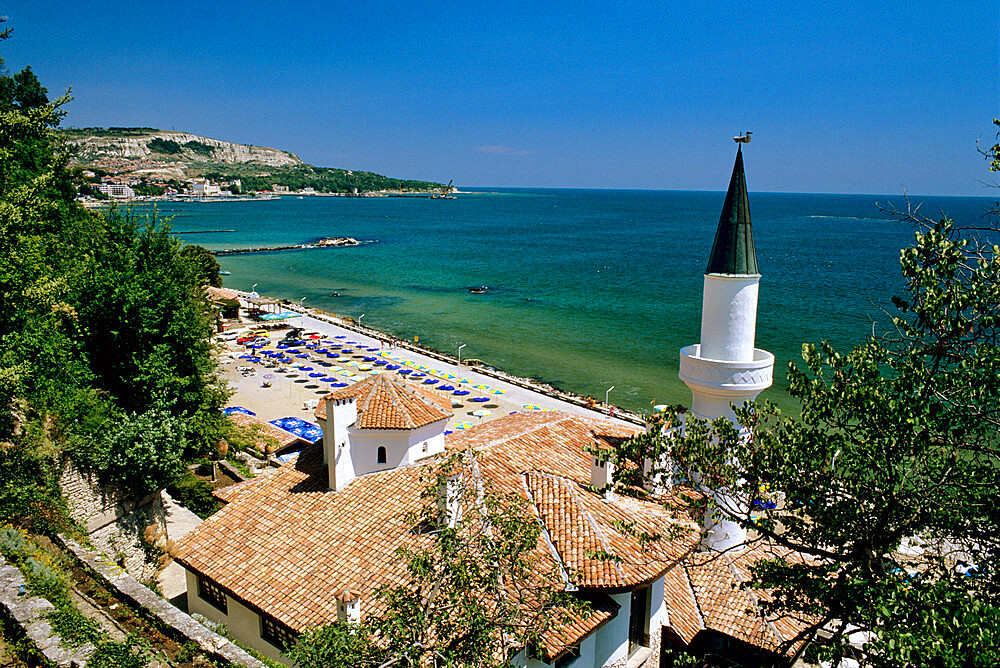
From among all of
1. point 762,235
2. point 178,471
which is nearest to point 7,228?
point 178,471

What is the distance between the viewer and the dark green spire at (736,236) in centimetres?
1305

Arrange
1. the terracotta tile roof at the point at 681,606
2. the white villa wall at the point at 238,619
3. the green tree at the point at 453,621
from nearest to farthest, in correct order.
Result: 1. the green tree at the point at 453,621
2. the white villa wall at the point at 238,619
3. the terracotta tile roof at the point at 681,606

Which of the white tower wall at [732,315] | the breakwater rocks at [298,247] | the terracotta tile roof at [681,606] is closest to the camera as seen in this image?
the terracotta tile roof at [681,606]

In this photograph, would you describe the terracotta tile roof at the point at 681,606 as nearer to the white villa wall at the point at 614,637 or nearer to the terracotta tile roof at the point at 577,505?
the terracotta tile roof at the point at 577,505

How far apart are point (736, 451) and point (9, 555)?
1247 centimetres

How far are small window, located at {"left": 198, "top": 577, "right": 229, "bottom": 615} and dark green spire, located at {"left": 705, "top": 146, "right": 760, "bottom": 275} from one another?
12.3 m

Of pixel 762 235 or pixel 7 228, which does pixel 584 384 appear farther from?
pixel 762 235

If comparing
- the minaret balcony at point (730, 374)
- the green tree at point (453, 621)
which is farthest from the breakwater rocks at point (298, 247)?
the green tree at point (453, 621)

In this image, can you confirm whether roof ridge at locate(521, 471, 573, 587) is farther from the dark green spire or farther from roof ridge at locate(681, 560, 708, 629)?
the dark green spire

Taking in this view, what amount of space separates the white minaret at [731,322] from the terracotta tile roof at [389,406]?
6462mm

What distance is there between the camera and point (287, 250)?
399ft

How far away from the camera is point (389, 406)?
16.0 metres

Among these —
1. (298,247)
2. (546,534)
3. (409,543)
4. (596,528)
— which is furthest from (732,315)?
(298,247)

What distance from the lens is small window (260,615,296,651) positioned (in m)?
11.6
